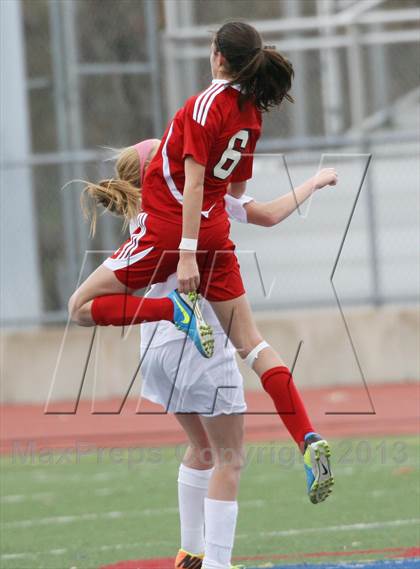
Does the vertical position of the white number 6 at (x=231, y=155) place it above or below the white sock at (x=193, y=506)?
above

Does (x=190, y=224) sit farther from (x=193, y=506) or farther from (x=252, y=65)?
(x=193, y=506)

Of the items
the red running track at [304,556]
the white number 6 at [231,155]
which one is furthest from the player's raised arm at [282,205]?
the red running track at [304,556]

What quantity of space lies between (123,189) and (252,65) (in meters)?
0.91

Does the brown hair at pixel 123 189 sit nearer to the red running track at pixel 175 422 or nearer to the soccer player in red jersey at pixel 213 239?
the soccer player in red jersey at pixel 213 239

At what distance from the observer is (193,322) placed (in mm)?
5602

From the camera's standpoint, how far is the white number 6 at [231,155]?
217 inches

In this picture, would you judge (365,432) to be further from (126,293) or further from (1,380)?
(126,293)

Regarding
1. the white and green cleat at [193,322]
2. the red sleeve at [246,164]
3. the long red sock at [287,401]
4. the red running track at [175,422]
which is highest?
the red sleeve at [246,164]

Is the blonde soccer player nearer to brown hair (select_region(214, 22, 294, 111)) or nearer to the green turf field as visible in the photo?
brown hair (select_region(214, 22, 294, 111))

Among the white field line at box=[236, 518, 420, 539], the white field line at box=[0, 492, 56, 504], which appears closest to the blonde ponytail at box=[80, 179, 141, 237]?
the white field line at box=[236, 518, 420, 539]

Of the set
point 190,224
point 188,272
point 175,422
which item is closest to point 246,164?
→ point 190,224

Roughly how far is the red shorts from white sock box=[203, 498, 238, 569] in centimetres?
92

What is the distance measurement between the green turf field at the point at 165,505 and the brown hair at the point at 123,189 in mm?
2018

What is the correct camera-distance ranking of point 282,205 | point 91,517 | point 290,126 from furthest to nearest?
point 290,126 < point 91,517 < point 282,205
